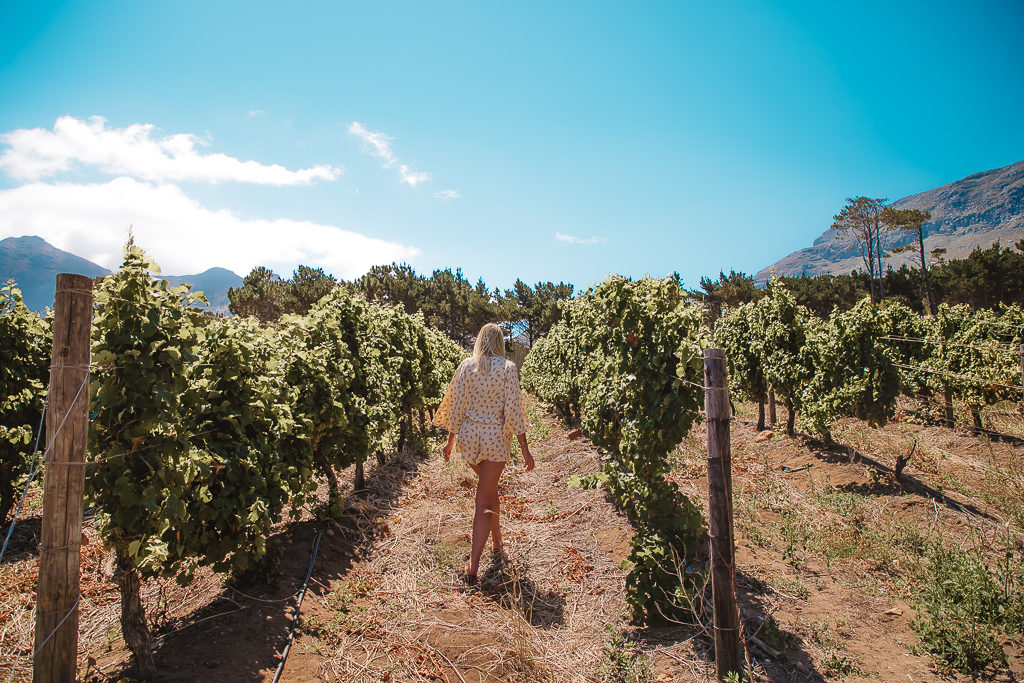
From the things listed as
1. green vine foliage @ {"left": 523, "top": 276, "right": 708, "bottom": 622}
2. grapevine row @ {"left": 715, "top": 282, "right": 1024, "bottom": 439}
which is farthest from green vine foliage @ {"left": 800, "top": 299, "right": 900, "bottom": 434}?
green vine foliage @ {"left": 523, "top": 276, "right": 708, "bottom": 622}

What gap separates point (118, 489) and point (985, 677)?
5.68m

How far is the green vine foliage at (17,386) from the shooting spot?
5.41 metres

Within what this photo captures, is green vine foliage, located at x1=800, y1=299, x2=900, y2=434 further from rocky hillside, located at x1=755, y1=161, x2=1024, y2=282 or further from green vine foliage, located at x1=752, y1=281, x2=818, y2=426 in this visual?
rocky hillside, located at x1=755, y1=161, x2=1024, y2=282

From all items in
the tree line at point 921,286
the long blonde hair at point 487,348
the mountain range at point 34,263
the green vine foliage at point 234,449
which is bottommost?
the green vine foliage at point 234,449

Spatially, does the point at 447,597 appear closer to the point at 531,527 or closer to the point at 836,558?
the point at 531,527

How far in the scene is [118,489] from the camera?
2797 millimetres

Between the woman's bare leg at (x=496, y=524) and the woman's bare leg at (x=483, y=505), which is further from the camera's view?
the woman's bare leg at (x=496, y=524)

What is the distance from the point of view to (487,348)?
460 centimetres

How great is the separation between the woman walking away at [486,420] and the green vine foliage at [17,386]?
4.66 meters

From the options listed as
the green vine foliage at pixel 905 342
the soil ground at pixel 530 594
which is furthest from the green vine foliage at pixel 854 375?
the soil ground at pixel 530 594

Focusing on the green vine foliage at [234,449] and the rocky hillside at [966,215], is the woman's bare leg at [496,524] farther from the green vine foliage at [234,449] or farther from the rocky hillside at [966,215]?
the rocky hillside at [966,215]

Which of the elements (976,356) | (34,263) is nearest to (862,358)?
(976,356)

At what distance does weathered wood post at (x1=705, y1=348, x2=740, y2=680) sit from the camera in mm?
3240

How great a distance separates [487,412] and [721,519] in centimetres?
210
